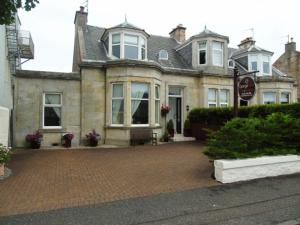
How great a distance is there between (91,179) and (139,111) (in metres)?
8.55

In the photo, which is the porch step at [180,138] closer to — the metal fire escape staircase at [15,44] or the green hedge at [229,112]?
the green hedge at [229,112]

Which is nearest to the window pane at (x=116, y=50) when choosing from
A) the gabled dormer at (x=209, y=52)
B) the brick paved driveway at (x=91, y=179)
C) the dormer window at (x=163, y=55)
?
the dormer window at (x=163, y=55)

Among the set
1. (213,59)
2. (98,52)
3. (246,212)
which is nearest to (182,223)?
(246,212)

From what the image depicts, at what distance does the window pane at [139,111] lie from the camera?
1556 centimetres

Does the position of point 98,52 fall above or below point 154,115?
above

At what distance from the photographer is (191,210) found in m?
5.20

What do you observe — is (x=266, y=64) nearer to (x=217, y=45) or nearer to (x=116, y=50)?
(x=217, y=45)

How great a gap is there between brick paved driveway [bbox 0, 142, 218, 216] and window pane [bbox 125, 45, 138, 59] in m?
7.72

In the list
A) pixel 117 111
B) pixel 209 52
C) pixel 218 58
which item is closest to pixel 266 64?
pixel 218 58

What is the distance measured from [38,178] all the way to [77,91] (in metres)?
8.55

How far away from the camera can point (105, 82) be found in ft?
52.1

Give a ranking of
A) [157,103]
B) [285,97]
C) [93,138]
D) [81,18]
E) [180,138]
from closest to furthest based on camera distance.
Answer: [93,138]
[157,103]
[180,138]
[81,18]
[285,97]

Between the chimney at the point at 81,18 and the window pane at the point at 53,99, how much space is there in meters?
6.57

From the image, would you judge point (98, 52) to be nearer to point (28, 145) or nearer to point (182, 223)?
point (28, 145)
